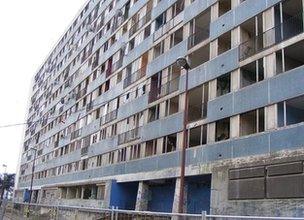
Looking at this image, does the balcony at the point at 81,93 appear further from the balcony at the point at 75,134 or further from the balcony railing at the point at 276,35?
the balcony railing at the point at 276,35

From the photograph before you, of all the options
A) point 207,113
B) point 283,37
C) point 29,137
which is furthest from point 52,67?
point 283,37

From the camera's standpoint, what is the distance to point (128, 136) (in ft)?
125

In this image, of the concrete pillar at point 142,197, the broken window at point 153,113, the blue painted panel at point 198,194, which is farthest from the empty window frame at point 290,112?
the concrete pillar at point 142,197

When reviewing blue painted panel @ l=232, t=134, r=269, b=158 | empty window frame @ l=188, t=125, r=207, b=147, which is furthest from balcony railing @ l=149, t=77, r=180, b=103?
blue painted panel @ l=232, t=134, r=269, b=158

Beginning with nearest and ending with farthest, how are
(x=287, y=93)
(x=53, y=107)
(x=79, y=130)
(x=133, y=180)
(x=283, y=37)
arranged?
(x=287, y=93) < (x=283, y=37) < (x=133, y=180) < (x=79, y=130) < (x=53, y=107)

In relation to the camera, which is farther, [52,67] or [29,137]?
[29,137]

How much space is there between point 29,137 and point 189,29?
197 ft

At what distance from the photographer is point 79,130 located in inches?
2096

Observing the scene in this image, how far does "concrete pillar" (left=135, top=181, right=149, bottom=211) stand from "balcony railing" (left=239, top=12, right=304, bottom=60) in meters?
12.9

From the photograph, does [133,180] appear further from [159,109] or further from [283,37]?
[283,37]

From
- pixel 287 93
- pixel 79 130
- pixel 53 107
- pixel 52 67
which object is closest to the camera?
pixel 287 93

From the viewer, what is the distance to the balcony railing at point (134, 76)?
128 feet

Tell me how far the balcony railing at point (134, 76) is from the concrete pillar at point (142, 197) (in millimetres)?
9773

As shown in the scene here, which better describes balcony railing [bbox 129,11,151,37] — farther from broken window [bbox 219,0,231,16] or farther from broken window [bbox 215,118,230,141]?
broken window [bbox 215,118,230,141]
